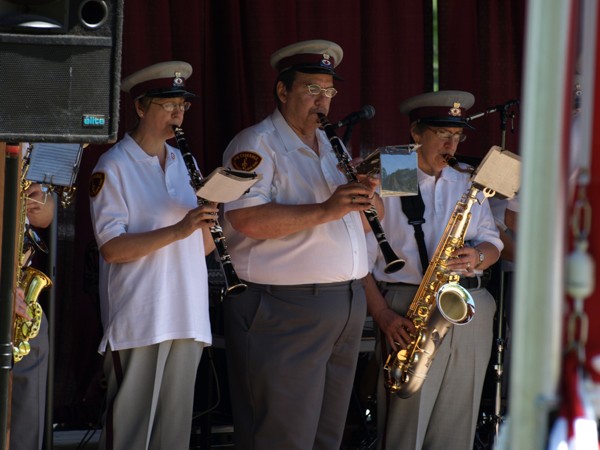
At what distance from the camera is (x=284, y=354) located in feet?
13.4

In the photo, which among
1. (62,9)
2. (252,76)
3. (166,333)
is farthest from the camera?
(252,76)

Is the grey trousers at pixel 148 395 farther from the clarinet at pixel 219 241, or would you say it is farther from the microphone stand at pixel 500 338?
the microphone stand at pixel 500 338

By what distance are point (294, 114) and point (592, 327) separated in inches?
117

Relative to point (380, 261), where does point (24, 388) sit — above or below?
below

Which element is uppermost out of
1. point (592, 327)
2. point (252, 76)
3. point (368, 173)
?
point (252, 76)

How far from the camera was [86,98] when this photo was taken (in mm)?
2812

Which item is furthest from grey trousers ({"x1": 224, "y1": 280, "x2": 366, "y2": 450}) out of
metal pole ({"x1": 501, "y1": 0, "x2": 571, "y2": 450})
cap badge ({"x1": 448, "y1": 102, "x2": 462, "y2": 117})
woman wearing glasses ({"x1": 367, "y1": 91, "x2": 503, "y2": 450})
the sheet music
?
metal pole ({"x1": 501, "y1": 0, "x2": 571, "y2": 450})

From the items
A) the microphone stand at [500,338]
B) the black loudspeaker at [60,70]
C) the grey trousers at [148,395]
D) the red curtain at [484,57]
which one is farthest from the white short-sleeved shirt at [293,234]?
the red curtain at [484,57]

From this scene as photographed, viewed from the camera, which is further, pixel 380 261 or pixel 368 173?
pixel 380 261

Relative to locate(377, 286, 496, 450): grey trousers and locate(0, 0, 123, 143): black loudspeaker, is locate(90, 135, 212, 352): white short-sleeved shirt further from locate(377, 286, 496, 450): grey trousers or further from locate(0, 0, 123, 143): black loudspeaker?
locate(0, 0, 123, 143): black loudspeaker

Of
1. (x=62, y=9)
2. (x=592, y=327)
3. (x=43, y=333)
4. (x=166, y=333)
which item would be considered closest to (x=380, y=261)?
(x=166, y=333)

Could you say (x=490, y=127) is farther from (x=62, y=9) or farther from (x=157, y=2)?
(x=62, y=9)

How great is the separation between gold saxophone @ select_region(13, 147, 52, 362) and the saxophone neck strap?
1576 mm

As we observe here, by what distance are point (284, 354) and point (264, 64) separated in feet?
6.33
